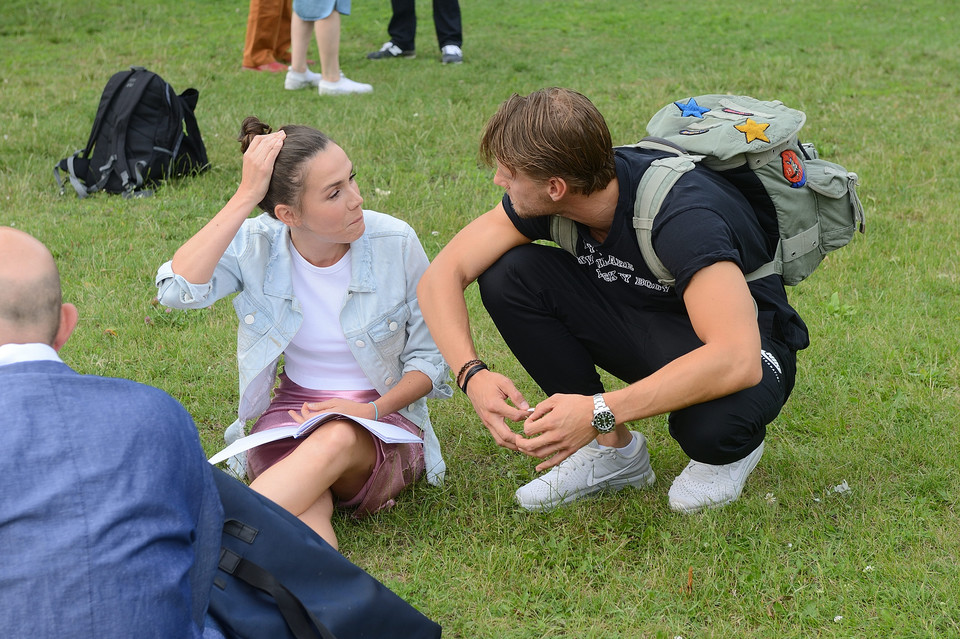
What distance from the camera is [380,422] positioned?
9.95 feet

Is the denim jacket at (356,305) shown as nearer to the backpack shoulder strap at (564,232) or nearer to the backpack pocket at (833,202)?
the backpack shoulder strap at (564,232)

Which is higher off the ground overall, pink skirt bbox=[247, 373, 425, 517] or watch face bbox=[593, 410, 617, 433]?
watch face bbox=[593, 410, 617, 433]

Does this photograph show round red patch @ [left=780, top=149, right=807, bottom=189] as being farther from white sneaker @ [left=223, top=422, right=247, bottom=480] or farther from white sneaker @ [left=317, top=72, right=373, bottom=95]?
white sneaker @ [left=317, top=72, right=373, bottom=95]

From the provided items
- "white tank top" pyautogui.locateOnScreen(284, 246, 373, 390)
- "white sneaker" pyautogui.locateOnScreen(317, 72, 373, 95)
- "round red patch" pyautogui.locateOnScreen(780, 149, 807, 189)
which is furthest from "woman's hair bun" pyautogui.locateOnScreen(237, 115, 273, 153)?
"white sneaker" pyautogui.locateOnScreen(317, 72, 373, 95)

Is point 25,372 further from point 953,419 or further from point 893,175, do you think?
point 893,175

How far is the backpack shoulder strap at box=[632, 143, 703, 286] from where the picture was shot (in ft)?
9.00

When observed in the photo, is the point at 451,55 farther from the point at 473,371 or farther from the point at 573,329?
the point at 473,371

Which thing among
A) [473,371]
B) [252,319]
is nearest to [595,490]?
[473,371]

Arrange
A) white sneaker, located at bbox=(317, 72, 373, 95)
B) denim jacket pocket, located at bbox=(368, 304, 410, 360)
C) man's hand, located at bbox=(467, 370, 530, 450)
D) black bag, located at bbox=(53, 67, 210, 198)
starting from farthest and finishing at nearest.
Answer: white sneaker, located at bbox=(317, 72, 373, 95) → black bag, located at bbox=(53, 67, 210, 198) → denim jacket pocket, located at bbox=(368, 304, 410, 360) → man's hand, located at bbox=(467, 370, 530, 450)

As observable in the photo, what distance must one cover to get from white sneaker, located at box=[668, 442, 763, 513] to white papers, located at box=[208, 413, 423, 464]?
0.92 metres

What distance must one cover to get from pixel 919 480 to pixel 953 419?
1.58ft

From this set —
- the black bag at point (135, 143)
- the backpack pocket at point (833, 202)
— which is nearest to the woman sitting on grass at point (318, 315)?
the backpack pocket at point (833, 202)

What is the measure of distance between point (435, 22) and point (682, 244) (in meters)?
7.37

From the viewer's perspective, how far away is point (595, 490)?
3303 millimetres
